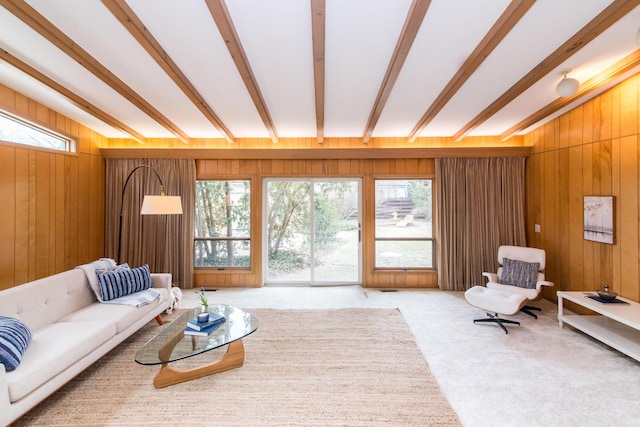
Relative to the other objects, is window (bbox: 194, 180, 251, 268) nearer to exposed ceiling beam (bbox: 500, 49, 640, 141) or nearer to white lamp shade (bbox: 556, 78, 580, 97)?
white lamp shade (bbox: 556, 78, 580, 97)

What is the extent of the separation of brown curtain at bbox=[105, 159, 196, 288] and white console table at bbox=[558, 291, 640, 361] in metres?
5.38

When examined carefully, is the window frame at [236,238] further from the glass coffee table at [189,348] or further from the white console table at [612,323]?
the white console table at [612,323]

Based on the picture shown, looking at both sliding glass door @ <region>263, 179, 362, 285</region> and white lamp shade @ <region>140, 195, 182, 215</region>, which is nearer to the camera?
white lamp shade @ <region>140, 195, 182, 215</region>

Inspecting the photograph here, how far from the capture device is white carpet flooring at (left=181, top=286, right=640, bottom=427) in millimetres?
1993

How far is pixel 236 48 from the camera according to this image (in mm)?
2428

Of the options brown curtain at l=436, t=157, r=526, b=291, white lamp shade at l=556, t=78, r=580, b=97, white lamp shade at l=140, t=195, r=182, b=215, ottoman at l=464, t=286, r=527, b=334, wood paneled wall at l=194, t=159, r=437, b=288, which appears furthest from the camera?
wood paneled wall at l=194, t=159, r=437, b=288

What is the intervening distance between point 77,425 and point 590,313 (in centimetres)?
535

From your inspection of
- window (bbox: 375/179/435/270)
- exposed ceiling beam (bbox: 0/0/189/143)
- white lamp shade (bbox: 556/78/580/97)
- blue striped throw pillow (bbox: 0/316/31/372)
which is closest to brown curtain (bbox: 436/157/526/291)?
window (bbox: 375/179/435/270)

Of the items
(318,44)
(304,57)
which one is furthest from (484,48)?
(304,57)

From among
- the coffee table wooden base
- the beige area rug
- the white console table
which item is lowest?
the beige area rug

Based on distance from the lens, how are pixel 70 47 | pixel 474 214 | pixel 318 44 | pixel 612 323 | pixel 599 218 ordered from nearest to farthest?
pixel 318 44
pixel 70 47
pixel 612 323
pixel 599 218
pixel 474 214

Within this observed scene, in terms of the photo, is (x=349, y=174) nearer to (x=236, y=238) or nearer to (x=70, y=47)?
(x=236, y=238)

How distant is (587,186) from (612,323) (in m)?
1.64

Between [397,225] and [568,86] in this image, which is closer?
[568,86]
